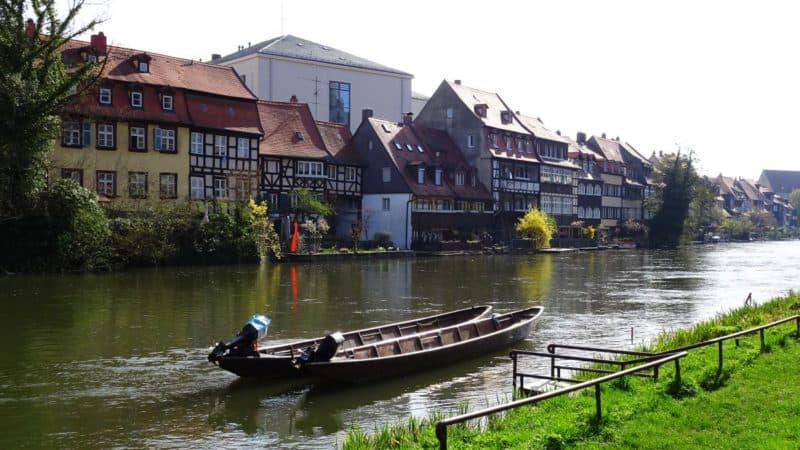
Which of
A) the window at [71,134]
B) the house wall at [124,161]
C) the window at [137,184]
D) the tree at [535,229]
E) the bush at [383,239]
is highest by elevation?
the window at [71,134]

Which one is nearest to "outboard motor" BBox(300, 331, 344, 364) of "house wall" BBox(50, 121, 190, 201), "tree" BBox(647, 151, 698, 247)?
"house wall" BBox(50, 121, 190, 201)

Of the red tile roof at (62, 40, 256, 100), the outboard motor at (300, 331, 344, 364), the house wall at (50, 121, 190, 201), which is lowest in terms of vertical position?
the outboard motor at (300, 331, 344, 364)

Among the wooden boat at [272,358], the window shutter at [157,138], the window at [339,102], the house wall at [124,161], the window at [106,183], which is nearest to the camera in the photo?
the wooden boat at [272,358]

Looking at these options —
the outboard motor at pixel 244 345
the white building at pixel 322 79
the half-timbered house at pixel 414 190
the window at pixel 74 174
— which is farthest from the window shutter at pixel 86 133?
the outboard motor at pixel 244 345

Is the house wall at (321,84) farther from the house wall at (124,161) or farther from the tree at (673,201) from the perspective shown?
the tree at (673,201)

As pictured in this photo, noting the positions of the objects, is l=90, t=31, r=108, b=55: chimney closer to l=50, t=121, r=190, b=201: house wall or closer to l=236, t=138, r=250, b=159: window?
l=50, t=121, r=190, b=201: house wall

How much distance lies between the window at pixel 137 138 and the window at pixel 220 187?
5523 millimetres

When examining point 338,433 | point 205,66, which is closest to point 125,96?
point 205,66

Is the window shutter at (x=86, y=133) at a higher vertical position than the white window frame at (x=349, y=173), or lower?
higher

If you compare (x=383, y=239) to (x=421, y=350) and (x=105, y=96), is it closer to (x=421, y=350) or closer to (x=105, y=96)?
(x=105, y=96)

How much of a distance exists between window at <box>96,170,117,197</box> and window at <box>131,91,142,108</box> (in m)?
4.30

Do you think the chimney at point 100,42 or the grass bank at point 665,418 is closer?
the grass bank at point 665,418

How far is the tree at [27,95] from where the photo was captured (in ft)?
117

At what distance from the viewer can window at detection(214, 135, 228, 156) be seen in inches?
2016
